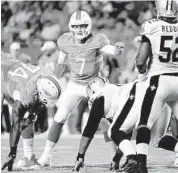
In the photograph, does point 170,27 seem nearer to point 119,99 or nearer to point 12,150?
point 119,99

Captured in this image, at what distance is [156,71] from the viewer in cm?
563

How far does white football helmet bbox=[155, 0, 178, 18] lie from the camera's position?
5703mm

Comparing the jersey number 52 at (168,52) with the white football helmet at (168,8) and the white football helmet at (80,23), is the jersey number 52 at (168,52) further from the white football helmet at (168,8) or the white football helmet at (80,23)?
the white football helmet at (80,23)

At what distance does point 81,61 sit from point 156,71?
1.75 meters

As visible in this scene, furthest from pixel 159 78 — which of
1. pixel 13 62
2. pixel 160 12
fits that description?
pixel 13 62

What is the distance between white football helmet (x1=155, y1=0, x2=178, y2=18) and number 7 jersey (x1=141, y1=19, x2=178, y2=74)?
0.10m

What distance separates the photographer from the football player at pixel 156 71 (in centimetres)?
554

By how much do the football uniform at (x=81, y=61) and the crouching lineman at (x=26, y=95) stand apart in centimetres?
59

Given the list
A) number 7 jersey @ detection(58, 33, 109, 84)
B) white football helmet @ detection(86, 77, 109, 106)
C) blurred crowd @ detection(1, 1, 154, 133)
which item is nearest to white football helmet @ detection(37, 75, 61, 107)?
white football helmet @ detection(86, 77, 109, 106)

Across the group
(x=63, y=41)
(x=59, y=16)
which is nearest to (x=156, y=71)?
(x=63, y=41)

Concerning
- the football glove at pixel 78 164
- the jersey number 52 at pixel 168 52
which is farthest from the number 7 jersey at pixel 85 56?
the jersey number 52 at pixel 168 52

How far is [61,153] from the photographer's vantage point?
338 inches

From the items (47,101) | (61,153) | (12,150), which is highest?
(47,101)

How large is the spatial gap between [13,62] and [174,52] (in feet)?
6.51
